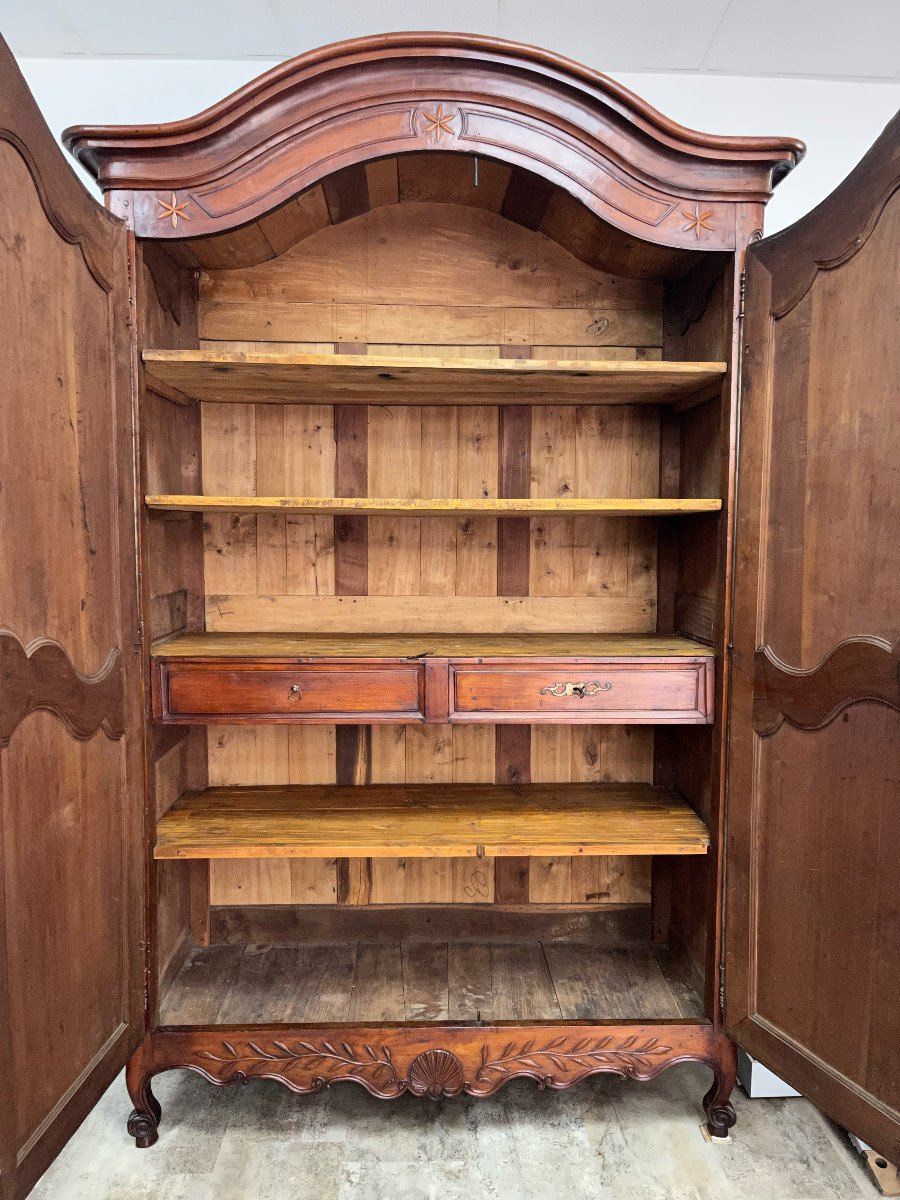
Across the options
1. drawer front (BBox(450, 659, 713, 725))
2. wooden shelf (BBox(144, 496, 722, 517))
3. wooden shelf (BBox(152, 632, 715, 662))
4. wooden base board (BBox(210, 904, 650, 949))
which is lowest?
wooden base board (BBox(210, 904, 650, 949))

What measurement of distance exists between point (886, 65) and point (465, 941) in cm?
271

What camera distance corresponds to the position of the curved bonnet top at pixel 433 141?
1363mm

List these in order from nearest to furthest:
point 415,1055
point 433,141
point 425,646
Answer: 1. point 433,141
2. point 415,1055
3. point 425,646

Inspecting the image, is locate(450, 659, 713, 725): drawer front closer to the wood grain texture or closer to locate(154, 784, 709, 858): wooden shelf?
locate(154, 784, 709, 858): wooden shelf

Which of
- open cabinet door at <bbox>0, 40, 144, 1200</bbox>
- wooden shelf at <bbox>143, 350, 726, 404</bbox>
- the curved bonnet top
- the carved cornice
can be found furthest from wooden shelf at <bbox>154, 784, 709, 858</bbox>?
the curved bonnet top

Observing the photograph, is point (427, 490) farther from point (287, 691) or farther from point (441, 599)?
point (287, 691)

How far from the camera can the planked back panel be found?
6.18 ft

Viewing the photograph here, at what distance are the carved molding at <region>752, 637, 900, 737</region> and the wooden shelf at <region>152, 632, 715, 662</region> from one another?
171 mm

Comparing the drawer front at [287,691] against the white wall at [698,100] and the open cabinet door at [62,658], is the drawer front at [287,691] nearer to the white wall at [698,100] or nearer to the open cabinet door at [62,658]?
the open cabinet door at [62,658]

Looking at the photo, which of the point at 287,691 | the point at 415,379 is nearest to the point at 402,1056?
the point at 287,691

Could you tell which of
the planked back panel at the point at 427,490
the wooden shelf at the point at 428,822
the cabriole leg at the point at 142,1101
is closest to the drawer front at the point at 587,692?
the wooden shelf at the point at 428,822

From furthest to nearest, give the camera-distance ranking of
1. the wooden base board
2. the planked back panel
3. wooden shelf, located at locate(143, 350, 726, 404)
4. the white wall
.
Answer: the wooden base board, the planked back panel, the white wall, wooden shelf, located at locate(143, 350, 726, 404)

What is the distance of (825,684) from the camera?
1304 millimetres

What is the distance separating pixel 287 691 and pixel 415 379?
2.64 ft
